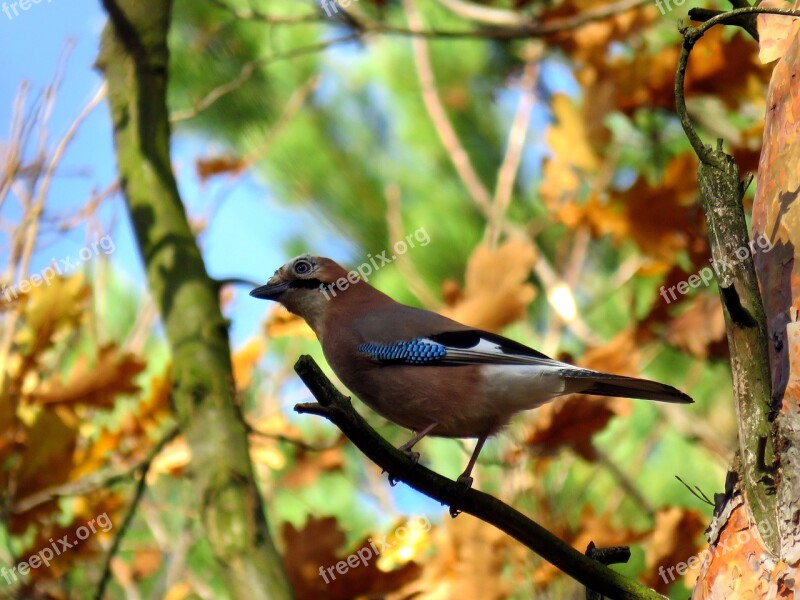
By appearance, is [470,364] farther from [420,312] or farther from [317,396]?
[317,396]

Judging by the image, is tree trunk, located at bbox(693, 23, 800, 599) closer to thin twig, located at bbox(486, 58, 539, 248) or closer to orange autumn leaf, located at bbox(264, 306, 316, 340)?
thin twig, located at bbox(486, 58, 539, 248)

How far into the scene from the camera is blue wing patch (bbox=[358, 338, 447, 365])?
400 cm

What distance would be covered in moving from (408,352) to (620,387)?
858 millimetres

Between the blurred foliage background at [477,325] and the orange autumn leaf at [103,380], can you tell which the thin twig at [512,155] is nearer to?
the blurred foliage background at [477,325]

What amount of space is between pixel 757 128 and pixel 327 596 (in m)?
2.93

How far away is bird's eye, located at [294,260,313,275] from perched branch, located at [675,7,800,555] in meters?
2.50

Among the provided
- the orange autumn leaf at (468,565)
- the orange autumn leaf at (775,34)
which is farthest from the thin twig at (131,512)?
the orange autumn leaf at (775,34)

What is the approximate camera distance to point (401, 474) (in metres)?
2.77

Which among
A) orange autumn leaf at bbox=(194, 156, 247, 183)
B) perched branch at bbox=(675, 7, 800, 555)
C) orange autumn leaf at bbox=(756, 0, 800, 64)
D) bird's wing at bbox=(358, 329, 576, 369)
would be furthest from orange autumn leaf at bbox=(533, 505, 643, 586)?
orange autumn leaf at bbox=(194, 156, 247, 183)

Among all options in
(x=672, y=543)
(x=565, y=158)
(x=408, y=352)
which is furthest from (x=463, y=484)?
(x=565, y=158)

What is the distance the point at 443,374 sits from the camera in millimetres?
3955

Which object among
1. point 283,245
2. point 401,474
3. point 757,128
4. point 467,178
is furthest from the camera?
point 283,245

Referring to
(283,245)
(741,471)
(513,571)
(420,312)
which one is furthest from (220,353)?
(283,245)

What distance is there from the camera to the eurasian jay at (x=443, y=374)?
3.87m
